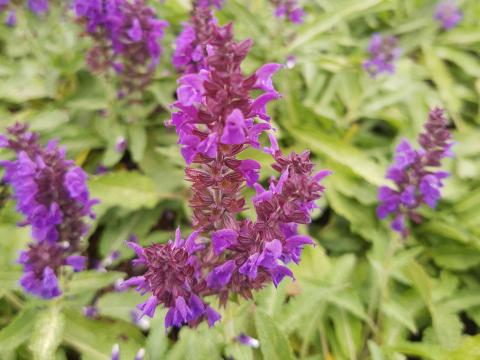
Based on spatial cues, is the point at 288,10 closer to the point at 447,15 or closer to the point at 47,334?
the point at 447,15

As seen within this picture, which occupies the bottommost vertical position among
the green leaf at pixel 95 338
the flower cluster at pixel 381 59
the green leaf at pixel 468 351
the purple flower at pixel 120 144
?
the green leaf at pixel 95 338

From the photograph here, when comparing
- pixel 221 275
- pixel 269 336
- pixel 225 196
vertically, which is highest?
pixel 225 196

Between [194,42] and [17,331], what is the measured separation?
2103 mm

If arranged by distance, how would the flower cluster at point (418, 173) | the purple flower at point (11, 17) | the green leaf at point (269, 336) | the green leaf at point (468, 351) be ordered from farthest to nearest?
the purple flower at point (11, 17) < the flower cluster at point (418, 173) < the green leaf at point (468, 351) < the green leaf at point (269, 336)

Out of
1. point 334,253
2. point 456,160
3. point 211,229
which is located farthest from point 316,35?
point 211,229

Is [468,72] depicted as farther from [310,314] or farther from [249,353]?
[249,353]

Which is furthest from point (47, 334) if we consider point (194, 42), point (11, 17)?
point (11, 17)

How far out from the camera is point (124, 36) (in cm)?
357

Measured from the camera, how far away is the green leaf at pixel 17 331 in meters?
2.71

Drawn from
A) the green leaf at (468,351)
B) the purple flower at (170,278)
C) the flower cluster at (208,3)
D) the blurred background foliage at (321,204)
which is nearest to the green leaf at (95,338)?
the blurred background foliage at (321,204)

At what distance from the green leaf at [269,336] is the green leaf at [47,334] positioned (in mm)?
1140

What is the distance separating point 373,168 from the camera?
153 inches

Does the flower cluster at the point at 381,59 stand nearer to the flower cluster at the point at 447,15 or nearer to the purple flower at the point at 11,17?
the flower cluster at the point at 447,15

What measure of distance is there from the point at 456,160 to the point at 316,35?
176 cm
